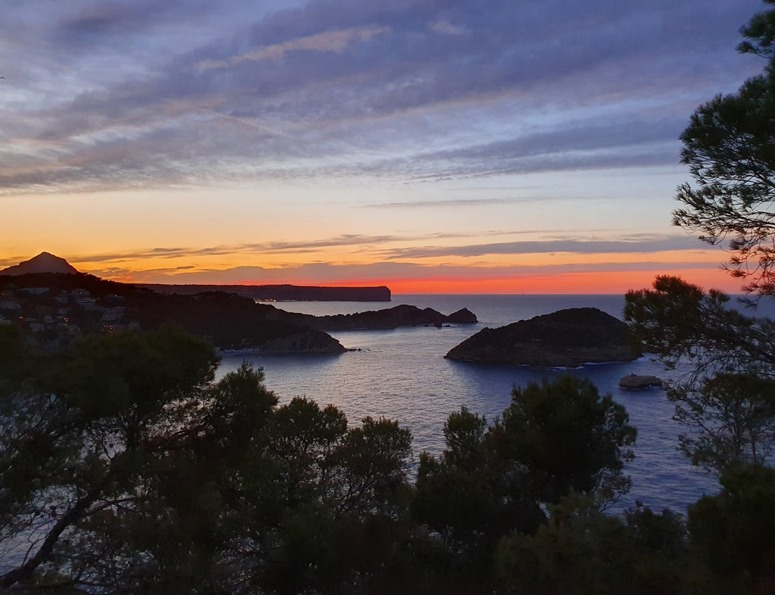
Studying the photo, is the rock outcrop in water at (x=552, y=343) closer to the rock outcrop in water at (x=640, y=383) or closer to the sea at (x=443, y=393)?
the sea at (x=443, y=393)

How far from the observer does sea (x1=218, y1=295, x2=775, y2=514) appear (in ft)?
86.5

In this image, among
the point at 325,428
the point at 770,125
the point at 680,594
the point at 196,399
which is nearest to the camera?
the point at 680,594

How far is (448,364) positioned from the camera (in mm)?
73000

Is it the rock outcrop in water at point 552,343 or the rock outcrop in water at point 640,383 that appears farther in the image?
the rock outcrop in water at point 552,343

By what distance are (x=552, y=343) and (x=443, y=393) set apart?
27318mm

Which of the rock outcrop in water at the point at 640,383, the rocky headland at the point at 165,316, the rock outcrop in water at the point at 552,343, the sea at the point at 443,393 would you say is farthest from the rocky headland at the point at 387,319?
the rock outcrop in water at the point at 640,383

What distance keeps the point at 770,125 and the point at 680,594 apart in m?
6.24

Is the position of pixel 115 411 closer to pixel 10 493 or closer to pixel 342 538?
pixel 10 493

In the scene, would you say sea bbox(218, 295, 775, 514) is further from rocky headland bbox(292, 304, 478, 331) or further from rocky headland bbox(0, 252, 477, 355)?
rocky headland bbox(292, 304, 478, 331)

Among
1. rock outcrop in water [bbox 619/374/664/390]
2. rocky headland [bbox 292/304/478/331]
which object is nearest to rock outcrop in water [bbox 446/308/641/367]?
rock outcrop in water [bbox 619/374/664/390]

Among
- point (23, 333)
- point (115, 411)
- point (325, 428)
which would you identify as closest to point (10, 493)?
point (115, 411)

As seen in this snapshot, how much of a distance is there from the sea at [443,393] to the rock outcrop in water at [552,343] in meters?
2.23

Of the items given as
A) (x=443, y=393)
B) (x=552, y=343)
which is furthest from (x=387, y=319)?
(x=443, y=393)

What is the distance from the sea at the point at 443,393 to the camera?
2638cm
